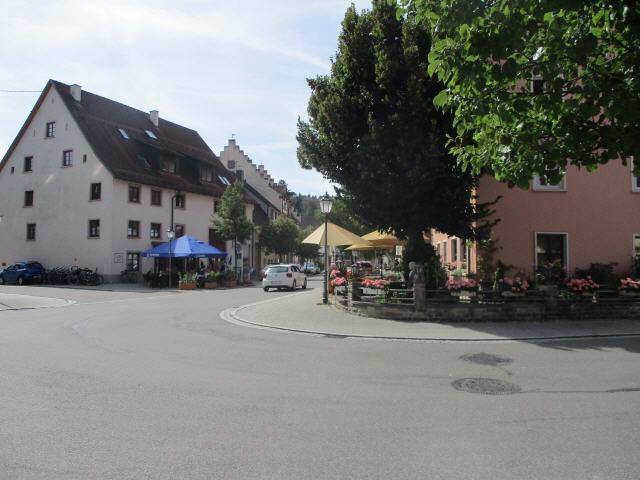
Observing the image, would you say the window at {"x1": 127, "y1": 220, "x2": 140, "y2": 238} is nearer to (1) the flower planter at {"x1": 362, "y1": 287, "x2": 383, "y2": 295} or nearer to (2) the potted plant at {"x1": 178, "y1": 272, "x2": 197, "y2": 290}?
(2) the potted plant at {"x1": 178, "y1": 272, "x2": 197, "y2": 290}

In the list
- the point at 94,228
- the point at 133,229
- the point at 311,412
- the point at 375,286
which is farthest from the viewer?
the point at 133,229

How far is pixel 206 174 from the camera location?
43750 millimetres

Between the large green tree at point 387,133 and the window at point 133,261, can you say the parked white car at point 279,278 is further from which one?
the large green tree at point 387,133

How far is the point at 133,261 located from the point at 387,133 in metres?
26.1

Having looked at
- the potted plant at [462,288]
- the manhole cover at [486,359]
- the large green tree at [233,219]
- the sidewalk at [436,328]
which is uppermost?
the large green tree at [233,219]

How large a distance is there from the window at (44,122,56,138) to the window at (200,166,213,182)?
38.6ft

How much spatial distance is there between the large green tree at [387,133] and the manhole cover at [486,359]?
5.81 m

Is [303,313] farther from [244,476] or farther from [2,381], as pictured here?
[244,476]

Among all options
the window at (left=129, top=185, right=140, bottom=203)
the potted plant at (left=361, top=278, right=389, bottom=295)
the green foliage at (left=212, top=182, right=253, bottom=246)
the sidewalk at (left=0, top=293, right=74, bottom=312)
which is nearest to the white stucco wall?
the window at (left=129, top=185, right=140, bottom=203)

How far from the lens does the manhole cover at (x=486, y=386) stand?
6.39 m

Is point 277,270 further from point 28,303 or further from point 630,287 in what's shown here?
point 630,287

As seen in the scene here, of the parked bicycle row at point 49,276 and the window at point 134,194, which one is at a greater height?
the window at point 134,194

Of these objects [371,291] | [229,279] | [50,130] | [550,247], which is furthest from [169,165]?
[550,247]

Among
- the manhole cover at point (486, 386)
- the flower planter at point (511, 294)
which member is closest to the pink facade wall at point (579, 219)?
the flower planter at point (511, 294)
